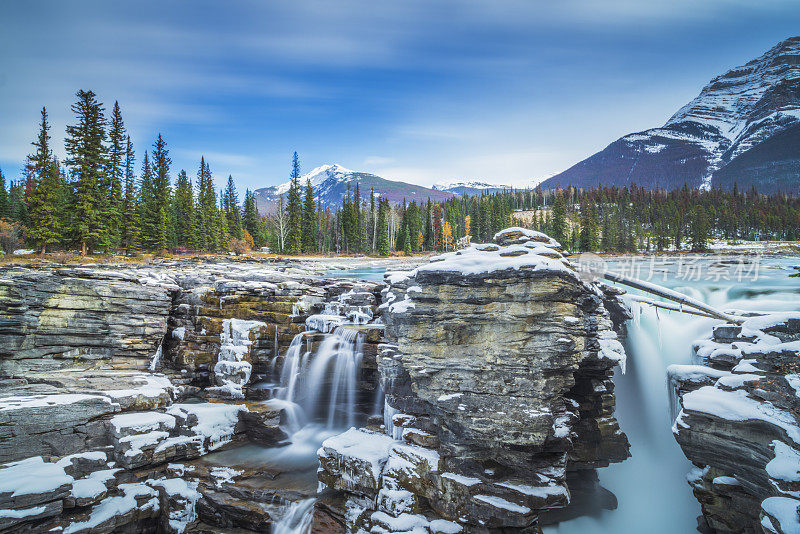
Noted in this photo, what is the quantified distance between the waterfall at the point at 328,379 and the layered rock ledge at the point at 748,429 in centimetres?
1132

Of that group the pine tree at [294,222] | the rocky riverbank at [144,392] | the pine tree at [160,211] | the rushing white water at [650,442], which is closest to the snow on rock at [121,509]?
the rocky riverbank at [144,392]

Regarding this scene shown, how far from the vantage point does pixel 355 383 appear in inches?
621

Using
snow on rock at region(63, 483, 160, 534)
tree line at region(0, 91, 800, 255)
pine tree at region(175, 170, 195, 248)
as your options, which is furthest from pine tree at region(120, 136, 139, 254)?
snow on rock at region(63, 483, 160, 534)

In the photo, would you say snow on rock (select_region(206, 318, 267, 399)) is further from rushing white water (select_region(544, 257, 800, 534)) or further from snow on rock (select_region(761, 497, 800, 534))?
snow on rock (select_region(761, 497, 800, 534))

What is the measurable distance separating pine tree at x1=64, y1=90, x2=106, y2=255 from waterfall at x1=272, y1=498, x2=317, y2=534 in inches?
1520

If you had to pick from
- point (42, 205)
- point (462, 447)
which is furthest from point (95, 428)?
point (42, 205)

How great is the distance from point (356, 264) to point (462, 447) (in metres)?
50.6

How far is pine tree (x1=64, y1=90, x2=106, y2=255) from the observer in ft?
118

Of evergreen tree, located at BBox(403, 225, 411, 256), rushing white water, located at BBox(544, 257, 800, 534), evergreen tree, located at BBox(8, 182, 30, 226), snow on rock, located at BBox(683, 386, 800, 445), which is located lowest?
rushing white water, located at BBox(544, 257, 800, 534)

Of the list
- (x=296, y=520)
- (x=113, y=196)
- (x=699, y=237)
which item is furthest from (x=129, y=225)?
(x=699, y=237)

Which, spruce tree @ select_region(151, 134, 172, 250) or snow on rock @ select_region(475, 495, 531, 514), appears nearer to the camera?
snow on rock @ select_region(475, 495, 531, 514)

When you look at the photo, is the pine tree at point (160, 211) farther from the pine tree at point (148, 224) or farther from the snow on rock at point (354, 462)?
the snow on rock at point (354, 462)

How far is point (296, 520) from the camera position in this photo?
10336mm

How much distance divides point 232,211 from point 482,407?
72.9 metres
